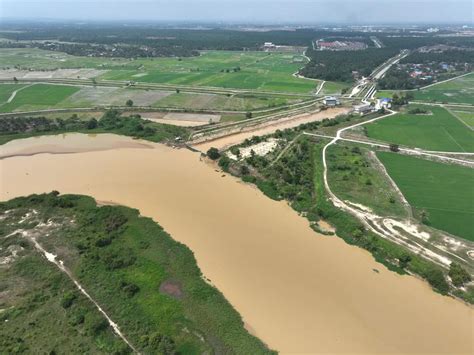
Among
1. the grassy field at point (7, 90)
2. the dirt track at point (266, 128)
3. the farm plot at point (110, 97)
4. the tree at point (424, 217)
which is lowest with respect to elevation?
the dirt track at point (266, 128)

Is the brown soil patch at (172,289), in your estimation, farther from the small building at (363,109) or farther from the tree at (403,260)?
the small building at (363,109)

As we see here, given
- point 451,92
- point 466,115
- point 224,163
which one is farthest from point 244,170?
point 451,92

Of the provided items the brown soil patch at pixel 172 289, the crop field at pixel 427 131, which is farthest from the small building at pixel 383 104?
the brown soil patch at pixel 172 289

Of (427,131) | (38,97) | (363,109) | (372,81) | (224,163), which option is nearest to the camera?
(224,163)

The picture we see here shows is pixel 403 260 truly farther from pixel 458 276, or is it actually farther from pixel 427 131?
pixel 427 131

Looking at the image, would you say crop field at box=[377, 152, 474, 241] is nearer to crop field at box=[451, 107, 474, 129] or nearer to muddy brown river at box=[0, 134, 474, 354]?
muddy brown river at box=[0, 134, 474, 354]
